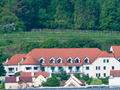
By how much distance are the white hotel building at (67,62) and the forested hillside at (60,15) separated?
1980 centimetres

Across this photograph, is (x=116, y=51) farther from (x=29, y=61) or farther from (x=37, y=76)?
(x=37, y=76)

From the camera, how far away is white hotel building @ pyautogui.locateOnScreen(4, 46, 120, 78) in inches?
3014

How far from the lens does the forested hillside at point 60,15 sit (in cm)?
10056

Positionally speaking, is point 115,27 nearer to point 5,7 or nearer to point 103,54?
point 5,7

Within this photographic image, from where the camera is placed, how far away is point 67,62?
Answer: 256 ft

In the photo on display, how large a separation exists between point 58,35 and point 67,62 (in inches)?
Result: 627

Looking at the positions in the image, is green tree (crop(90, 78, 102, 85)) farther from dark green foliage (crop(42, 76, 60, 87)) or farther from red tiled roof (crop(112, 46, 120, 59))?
red tiled roof (crop(112, 46, 120, 59))

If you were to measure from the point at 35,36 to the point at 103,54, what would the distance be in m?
19.0

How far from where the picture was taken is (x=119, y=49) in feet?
260

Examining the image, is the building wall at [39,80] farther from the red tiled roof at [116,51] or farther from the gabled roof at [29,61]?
the red tiled roof at [116,51]

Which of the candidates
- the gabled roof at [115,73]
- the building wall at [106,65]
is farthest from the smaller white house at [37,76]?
the gabled roof at [115,73]

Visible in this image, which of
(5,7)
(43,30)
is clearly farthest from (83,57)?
(5,7)

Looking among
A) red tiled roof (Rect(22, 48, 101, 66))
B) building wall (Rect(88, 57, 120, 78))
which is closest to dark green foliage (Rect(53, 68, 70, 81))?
red tiled roof (Rect(22, 48, 101, 66))

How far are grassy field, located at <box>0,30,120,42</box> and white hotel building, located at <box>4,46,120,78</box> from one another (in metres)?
12.1
